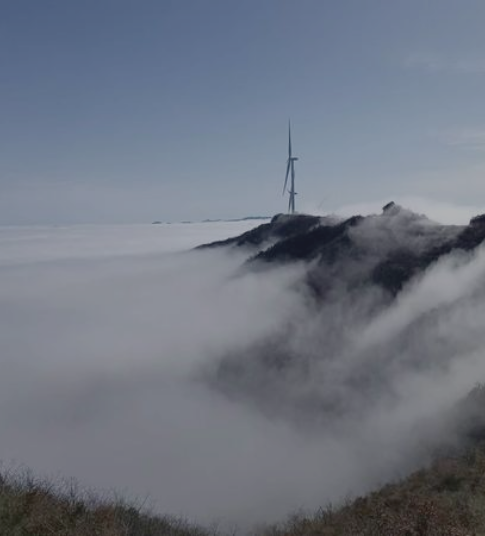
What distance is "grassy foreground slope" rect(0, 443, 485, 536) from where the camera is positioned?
14305mm

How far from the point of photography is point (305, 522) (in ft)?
87.6

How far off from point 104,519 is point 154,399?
132601 millimetres

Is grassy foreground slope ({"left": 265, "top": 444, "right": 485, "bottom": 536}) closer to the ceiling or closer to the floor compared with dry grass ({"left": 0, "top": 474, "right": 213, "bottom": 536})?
closer to the floor

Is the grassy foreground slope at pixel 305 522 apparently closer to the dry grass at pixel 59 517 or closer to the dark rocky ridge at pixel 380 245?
the dry grass at pixel 59 517

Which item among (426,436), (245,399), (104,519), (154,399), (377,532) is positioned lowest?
(154,399)

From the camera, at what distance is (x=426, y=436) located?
5762cm

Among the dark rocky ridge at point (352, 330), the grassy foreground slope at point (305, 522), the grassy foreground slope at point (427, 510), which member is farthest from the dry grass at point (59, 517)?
the dark rocky ridge at point (352, 330)

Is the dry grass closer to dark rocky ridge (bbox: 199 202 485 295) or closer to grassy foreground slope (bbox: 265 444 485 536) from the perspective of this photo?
grassy foreground slope (bbox: 265 444 485 536)

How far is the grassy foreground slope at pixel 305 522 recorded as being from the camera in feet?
46.9

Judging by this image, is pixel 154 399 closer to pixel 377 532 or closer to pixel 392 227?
pixel 392 227

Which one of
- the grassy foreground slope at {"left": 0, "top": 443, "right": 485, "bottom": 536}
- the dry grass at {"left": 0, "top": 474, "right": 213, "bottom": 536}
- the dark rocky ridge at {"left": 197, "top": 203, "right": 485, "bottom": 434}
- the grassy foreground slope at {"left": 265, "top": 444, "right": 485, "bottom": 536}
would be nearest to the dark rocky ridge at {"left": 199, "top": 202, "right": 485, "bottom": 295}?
the dark rocky ridge at {"left": 197, "top": 203, "right": 485, "bottom": 434}

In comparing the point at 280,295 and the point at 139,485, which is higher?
the point at 280,295

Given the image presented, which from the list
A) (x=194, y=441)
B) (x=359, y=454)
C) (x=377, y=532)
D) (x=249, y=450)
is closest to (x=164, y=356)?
(x=194, y=441)

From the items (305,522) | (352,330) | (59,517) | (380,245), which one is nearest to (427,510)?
(305,522)
